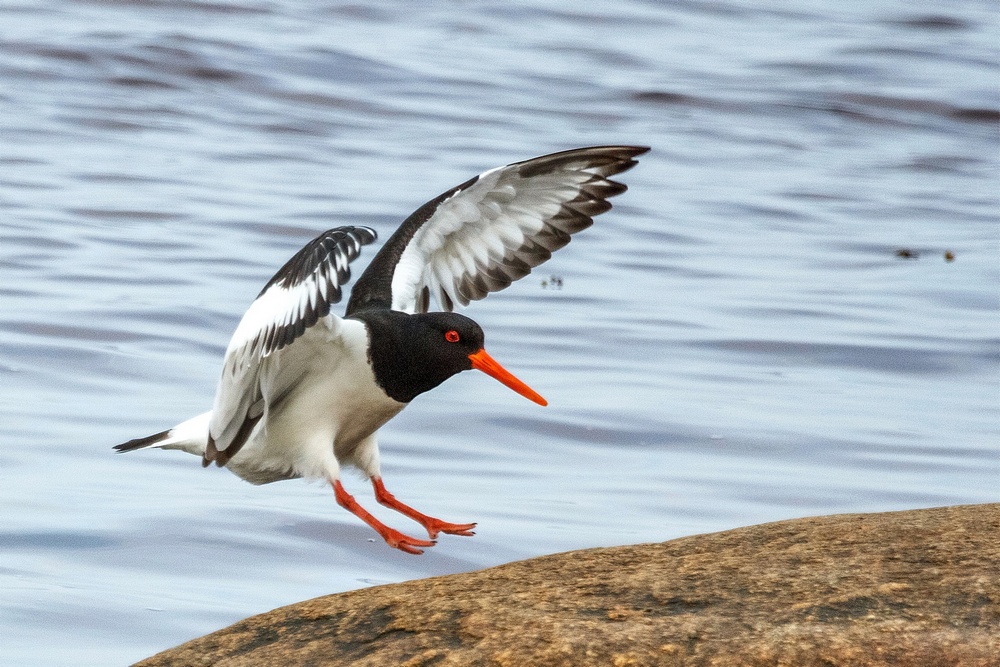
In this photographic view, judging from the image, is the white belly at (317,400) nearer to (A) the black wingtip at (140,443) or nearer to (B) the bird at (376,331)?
(B) the bird at (376,331)

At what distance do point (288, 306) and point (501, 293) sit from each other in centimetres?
870

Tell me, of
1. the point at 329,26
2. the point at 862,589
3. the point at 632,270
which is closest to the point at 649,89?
the point at 329,26

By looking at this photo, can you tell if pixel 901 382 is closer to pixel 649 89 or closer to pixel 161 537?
pixel 161 537

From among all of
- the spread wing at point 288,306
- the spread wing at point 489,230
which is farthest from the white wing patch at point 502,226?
the spread wing at point 288,306

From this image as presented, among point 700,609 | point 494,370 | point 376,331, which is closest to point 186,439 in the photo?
point 376,331

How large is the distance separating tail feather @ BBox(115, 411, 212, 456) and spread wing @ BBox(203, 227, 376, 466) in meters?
0.42

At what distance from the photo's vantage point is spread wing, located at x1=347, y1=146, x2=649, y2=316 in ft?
26.6

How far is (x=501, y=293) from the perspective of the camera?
1520 cm

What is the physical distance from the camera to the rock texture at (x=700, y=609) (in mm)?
4375

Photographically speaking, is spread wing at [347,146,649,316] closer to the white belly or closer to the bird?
the bird

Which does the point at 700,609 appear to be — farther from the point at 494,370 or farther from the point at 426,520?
the point at 494,370

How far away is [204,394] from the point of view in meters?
11.7

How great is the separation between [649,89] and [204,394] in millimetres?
15872

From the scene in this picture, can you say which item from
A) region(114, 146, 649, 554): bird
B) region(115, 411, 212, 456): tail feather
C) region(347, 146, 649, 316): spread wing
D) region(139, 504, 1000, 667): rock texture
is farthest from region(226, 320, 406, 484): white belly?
region(139, 504, 1000, 667): rock texture
